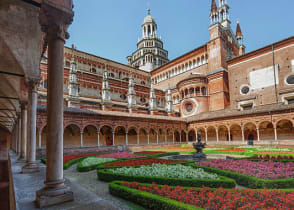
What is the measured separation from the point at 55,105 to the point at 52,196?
1904 mm

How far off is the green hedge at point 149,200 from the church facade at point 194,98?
56.0 ft

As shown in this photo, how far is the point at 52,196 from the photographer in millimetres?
3848

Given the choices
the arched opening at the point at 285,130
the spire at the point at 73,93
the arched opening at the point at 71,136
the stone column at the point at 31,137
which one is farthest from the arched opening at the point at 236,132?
the stone column at the point at 31,137

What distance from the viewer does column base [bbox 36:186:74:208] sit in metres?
3.75

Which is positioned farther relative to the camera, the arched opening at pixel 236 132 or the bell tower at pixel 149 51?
the bell tower at pixel 149 51

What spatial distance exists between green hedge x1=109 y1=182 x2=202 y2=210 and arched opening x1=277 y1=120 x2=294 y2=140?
29.3 m

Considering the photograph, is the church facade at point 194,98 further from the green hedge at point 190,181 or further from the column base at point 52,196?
the column base at point 52,196

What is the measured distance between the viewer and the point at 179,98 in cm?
4312

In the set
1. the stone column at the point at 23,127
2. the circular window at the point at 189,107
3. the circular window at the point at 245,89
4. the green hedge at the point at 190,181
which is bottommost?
the green hedge at the point at 190,181

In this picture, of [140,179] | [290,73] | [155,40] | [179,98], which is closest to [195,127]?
[179,98]

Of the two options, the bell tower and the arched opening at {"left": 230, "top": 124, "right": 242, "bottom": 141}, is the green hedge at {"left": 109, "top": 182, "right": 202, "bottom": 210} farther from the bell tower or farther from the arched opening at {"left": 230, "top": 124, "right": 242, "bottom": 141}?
the bell tower

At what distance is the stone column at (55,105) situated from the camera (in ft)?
13.0

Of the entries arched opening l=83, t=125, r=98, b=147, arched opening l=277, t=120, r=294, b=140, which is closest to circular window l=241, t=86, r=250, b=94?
arched opening l=277, t=120, r=294, b=140

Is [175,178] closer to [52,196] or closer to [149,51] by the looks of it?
[52,196]
